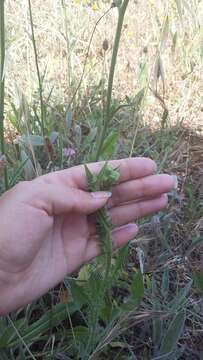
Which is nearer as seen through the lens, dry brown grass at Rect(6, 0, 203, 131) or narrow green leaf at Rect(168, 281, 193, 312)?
narrow green leaf at Rect(168, 281, 193, 312)

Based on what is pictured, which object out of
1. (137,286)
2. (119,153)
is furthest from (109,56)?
(137,286)

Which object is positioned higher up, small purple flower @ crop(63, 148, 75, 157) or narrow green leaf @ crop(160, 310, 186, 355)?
small purple flower @ crop(63, 148, 75, 157)

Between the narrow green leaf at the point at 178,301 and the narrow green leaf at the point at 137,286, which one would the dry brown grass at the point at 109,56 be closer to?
the narrow green leaf at the point at 178,301

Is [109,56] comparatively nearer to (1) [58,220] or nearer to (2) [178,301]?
(1) [58,220]

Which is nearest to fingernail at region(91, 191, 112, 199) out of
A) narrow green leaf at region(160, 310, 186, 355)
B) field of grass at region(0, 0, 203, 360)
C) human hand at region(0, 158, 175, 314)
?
human hand at region(0, 158, 175, 314)

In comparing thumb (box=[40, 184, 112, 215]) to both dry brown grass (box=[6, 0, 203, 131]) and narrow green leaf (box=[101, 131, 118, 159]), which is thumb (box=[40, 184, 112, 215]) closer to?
narrow green leaf (box=[101, 131, 118, 159])

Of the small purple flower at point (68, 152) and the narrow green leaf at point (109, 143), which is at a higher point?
the narrow green leaf at point (109, 143)

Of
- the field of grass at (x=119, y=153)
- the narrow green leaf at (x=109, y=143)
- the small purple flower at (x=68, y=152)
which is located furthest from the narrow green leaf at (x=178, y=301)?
the small purple flower at (x=68, y=152)
